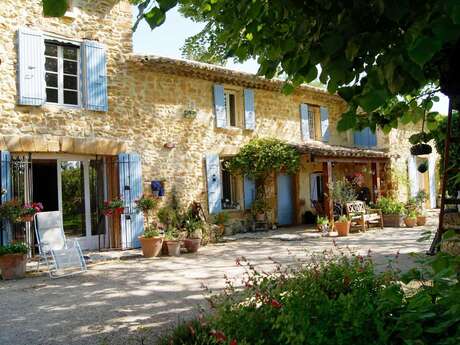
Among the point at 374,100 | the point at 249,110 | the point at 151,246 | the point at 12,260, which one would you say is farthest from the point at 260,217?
the point at 374,100

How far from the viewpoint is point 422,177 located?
16844 mm

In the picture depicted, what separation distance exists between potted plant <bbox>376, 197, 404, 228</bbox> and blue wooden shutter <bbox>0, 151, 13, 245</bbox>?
9.76m

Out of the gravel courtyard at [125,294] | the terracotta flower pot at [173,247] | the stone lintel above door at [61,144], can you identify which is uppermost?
the stone lintel above door at [61,144]

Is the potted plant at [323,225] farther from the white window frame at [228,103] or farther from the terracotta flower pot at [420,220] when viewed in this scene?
the white window frame at [228,103]

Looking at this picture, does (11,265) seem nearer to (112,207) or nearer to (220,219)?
(112,207)

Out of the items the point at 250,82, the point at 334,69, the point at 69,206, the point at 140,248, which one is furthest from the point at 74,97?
the point at 334,69

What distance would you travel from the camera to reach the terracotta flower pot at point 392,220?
39.7ft

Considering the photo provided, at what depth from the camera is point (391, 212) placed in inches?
480

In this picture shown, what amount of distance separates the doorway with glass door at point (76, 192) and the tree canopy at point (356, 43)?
668 centimetres

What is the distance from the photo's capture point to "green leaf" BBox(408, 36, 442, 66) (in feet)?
3.74

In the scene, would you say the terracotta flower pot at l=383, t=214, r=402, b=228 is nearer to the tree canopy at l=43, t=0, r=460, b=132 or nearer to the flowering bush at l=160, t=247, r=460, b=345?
the flowering bush at l=160, t=247, r=460, b=345

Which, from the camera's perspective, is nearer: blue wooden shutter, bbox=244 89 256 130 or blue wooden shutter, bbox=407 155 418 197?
blue wooden shutter, bbox=244 89 256 130

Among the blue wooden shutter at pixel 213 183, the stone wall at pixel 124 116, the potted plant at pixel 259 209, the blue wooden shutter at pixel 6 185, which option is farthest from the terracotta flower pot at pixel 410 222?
the blue wooden shutter at pixel 6 185

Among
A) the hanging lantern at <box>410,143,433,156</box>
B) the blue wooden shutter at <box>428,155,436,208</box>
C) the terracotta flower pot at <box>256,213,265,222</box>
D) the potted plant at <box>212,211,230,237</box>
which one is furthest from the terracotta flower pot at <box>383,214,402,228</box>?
the hanging lantern at <box>410,143,433,156</box>
